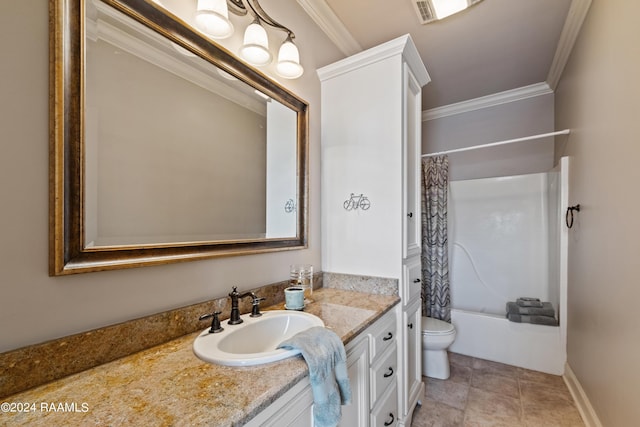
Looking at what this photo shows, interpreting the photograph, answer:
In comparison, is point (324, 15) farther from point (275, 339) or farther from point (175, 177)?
point (275, 339)

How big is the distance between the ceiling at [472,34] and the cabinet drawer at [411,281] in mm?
1641

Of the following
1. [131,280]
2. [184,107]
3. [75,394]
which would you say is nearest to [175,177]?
[184,107]

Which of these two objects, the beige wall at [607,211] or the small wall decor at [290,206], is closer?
the beige wall at [607,211]

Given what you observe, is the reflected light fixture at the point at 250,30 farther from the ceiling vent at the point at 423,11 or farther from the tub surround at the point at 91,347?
the tub surround at the point at 91,347

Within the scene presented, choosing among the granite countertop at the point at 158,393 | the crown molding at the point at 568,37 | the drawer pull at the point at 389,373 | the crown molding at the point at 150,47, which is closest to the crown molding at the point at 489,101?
the crown molding at the point at 568,37

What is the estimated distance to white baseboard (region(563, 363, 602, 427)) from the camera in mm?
1564

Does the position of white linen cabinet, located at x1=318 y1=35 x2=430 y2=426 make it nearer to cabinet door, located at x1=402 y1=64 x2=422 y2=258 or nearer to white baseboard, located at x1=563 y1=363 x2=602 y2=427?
cabinet door, located at x1=402 y1=64 x2=422 y2=258

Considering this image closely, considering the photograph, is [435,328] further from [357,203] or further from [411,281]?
[357,203]

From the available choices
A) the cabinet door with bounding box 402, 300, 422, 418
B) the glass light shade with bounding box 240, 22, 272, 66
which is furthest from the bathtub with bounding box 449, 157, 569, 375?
the glass light shade with bounding box 240, 22, 272, 66

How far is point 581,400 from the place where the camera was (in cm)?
175

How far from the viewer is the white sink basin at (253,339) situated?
2.62 ft

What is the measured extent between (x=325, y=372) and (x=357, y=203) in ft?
3.45

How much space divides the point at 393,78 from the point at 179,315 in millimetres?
1591

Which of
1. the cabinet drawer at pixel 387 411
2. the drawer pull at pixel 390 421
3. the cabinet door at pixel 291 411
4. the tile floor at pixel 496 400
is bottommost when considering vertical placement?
the tile floor at pixel 496 400
